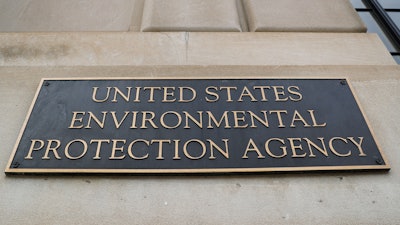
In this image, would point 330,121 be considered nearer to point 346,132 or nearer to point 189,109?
point 346,132

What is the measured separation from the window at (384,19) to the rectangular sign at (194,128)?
70.4 inches

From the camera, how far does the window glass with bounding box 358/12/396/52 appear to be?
5.21 metres

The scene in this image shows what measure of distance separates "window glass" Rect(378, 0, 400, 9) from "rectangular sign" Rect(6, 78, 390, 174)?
8.39 feet

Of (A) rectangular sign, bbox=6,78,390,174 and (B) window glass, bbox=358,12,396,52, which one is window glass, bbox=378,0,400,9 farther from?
(A) rectangular sign, bbox=6,78,390,174

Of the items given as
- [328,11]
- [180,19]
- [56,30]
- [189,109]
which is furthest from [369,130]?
[56,30]

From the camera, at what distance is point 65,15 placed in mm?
4891

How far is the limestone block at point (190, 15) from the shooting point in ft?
15.2

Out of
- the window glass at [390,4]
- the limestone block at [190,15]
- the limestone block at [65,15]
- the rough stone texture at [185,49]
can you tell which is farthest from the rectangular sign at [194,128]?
the window glass at [390,4]

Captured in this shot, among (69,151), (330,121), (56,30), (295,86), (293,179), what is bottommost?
(293,179)

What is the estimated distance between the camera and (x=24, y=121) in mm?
3477

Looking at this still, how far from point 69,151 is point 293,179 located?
177 centimetres

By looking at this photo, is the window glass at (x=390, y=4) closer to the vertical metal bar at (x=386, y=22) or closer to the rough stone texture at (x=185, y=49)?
the vertical metal bar at (x=386, y=22)

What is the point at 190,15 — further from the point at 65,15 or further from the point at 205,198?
the point at 205,198

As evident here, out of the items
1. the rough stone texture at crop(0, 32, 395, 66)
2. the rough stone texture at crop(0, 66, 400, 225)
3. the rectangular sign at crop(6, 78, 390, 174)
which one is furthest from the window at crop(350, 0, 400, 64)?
the rough stone texture at crop(0, 66, 400, 225)
